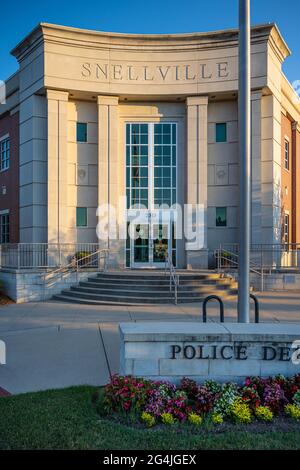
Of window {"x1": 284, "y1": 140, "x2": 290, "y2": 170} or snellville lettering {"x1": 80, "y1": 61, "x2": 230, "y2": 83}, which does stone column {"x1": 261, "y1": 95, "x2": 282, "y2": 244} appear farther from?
window {"x1": 284, "y1": 140, "x2": 290, "y2": 170}

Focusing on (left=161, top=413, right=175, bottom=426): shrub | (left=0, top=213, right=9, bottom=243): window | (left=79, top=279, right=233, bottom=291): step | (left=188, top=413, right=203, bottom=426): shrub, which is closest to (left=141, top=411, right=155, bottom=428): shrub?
(left=161, top=413, right=175, bottom=426): shrub

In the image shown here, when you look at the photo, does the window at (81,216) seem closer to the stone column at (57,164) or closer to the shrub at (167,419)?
the stone column at (57,164)

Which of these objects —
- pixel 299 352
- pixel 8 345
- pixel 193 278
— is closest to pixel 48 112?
pixel 193 278

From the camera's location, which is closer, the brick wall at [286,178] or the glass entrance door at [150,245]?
the glass entrance door at [150,245]

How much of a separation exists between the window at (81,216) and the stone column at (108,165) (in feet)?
2.66

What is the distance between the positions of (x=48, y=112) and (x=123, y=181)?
490cm

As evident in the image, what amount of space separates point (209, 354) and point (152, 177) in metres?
15.9

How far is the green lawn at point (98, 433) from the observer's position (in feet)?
13.5

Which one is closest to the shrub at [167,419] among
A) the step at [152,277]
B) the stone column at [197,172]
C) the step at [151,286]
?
the step at [151,286]
